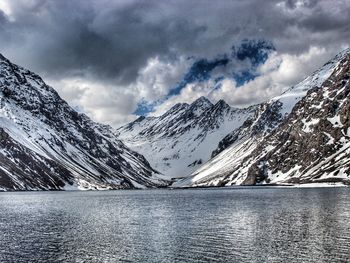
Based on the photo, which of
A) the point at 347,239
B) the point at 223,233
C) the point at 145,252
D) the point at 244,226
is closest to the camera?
the point at 145,252

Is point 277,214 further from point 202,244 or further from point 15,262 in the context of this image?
point 15,262

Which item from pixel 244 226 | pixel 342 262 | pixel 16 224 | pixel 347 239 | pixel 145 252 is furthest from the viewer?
pixel 16 224

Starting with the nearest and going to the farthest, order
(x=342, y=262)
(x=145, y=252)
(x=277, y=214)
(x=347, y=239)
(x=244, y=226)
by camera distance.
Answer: (x=342, y=262) < (x=145, y=252) < (x=347, y=239) < (x=244, y=226) < (x=277, y=214)

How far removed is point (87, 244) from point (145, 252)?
12.6m

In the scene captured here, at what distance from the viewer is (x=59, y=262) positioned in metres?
59.5

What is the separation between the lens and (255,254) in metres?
62.4

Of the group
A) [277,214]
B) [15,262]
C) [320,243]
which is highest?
[277,214]

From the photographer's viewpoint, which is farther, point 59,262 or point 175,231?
point 175,231

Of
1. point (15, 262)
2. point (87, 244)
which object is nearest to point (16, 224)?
point (87, 244)

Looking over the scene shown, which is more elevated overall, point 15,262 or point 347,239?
point 347,239

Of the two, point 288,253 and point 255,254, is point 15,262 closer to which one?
point 255,254

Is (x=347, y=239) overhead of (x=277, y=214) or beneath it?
beneath

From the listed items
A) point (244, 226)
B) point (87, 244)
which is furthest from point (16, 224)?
point (244, 226)

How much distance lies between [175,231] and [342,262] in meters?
37.9
